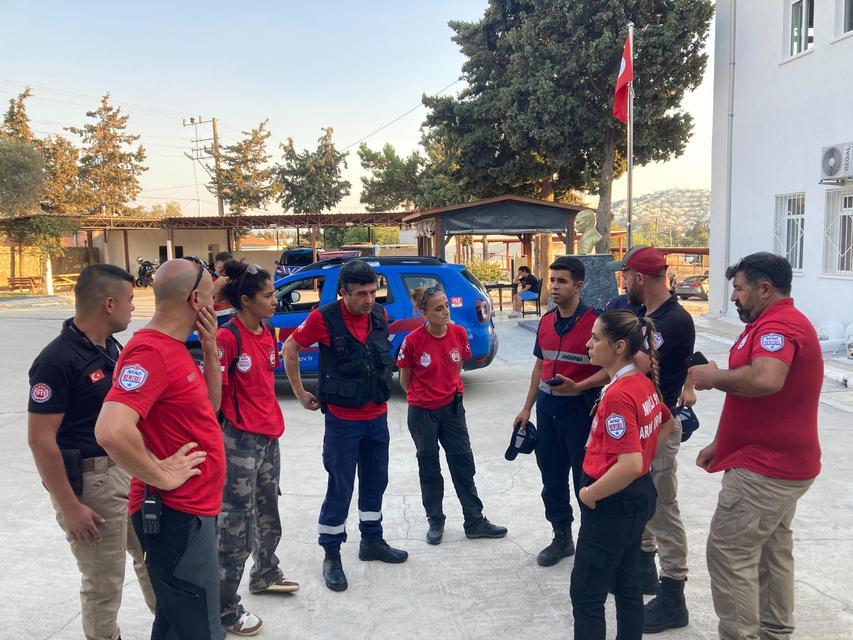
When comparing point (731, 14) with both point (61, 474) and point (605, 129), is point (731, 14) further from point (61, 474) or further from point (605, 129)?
point (61, 474)

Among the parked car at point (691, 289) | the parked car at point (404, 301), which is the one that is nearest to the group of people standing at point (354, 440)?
the parked car at point (404, 301)

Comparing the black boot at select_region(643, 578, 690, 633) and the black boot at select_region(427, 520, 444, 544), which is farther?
the black boot at select_region(427, 520, 444, 544)

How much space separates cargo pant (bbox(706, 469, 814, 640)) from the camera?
2703 millimetres

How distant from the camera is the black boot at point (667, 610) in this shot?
319cm

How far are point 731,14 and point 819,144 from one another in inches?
171

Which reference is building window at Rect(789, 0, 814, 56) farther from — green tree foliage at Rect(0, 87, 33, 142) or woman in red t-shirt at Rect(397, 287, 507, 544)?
green tree foliage at Rect(0, 87, 33, 142)

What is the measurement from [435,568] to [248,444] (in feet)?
4.73

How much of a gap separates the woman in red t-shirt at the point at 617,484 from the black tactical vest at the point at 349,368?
4.87ft

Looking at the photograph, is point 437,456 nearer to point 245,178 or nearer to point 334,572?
point 334,572

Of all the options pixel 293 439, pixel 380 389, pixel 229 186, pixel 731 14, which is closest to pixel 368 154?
pixel 229 186

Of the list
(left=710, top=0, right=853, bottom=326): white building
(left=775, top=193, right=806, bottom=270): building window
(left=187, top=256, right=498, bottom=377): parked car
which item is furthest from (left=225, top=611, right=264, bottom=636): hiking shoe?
(left=775, top=193, right=806, bottom=270): building window

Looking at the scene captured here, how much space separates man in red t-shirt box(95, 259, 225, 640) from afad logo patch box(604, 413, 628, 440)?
1545mm

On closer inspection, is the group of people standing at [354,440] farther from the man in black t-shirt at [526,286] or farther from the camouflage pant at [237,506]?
the man in black t-shirt at [526,286]

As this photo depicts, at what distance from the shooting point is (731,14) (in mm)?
13688
